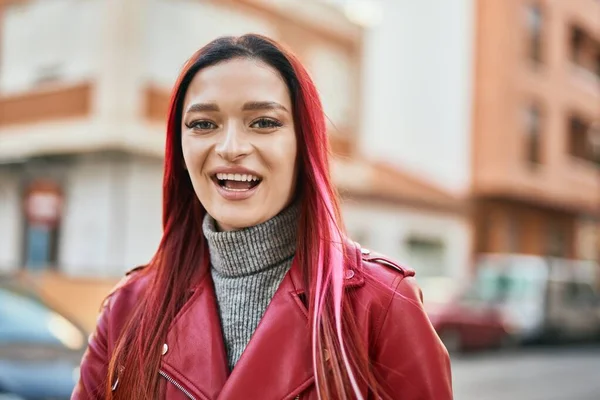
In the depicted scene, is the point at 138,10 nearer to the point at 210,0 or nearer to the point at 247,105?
the point at 210,0

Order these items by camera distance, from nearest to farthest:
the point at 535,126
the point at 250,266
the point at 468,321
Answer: the point at 250,266 < the point at 468,321 < the point at 535,126

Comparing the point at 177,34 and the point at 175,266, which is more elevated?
the point at 177,34

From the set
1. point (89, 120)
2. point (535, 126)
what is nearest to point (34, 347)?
point (89, 120)

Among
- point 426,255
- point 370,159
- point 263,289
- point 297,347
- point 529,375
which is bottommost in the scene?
point 529,375

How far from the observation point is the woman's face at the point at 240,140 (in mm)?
1896

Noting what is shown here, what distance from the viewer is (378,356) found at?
179 centimetres

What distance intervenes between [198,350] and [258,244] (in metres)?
0.29

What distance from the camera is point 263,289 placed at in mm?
2004

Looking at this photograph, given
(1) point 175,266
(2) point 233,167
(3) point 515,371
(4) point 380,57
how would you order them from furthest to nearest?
(4) point 380,57 < (3) point 515,371 < (1) point 175,266 < (2) point 233,167

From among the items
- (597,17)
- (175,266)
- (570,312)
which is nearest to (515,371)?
(570,312)

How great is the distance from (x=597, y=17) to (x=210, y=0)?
2005 cm

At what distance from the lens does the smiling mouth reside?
1.92 meters

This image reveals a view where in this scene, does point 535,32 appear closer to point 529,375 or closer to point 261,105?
point 529,375

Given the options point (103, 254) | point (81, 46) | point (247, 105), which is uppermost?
point (81, 46)
